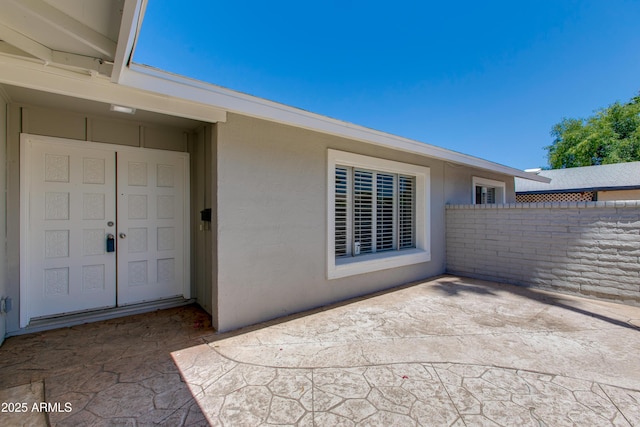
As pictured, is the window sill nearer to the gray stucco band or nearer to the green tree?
the gray stucco band

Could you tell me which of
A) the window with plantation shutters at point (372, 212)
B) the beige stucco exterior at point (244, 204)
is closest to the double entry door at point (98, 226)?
the beige stucco exterior at point (244, 204)

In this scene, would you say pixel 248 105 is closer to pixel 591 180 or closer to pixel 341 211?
pixel 341 211

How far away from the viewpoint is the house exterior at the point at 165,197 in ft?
9.62

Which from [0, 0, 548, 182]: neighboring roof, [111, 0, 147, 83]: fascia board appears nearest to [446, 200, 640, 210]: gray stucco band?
[0, 0, 548, 182]: neighboring roof

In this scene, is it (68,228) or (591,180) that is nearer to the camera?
(68,228)

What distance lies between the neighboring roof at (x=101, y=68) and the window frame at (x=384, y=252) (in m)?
0.84

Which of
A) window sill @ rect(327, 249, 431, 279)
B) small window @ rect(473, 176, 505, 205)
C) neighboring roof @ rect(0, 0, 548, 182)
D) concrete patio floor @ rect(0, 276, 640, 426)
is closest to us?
neighboring roof @ rect(0, 0, 548, 182)

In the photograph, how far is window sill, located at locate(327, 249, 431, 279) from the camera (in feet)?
14.5

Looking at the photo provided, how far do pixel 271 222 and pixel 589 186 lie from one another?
55.9ft

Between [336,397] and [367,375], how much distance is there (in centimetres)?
41

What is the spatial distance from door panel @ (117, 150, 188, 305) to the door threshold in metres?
0.11

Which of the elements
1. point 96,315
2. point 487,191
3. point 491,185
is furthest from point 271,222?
point 487,191

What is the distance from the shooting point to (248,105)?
319cm

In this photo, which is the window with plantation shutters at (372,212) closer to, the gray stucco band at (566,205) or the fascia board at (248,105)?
the fascia board at (248,105)
